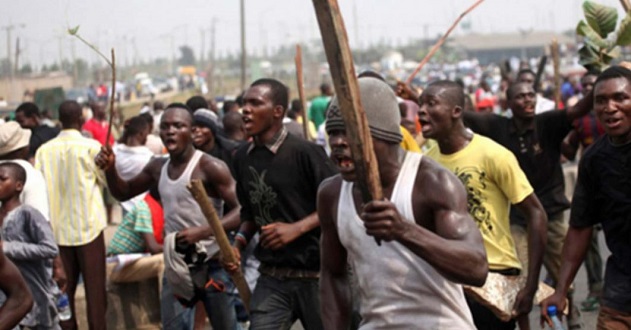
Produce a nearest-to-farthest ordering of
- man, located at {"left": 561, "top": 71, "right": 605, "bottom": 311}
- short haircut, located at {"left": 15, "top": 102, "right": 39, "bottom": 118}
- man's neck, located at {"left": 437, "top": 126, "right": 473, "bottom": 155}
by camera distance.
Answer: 1. man's neck, located at {"left": 437, "top": 126, "right": 473, "bottom": 155}
2. man, located at {"left": 561, "top": 71, "right": 605, "bottom": 311}
3. short haircut, located at {"left": 15, "top": 102, "right": 39, "bottom": 118}

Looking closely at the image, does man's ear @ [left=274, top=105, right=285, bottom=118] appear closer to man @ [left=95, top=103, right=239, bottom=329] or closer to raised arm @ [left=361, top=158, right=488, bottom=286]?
man @ [left=95, top=103, right=239, bottom=329]

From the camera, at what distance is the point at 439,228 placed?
4.38 meters

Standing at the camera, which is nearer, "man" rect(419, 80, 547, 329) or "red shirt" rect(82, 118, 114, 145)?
"man" rect(419, 80, 547, 329)

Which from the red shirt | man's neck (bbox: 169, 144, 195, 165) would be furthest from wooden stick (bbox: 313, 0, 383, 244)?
the red shirt

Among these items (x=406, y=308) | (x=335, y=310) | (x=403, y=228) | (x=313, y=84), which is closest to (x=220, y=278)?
(x=335, y=310)

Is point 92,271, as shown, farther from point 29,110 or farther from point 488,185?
point 29,110

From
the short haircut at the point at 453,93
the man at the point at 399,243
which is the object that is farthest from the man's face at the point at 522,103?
the man at the point at 399,243

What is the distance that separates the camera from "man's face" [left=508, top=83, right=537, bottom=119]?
28.7ft

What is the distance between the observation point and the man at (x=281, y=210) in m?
6.79

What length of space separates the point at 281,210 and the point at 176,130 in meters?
1.35

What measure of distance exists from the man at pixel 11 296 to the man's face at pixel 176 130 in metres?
2.99

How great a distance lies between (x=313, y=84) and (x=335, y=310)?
180 ft

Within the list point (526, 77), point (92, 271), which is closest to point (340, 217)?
point (92, 271)

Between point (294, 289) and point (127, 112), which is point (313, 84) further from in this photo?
point (294, 289)
